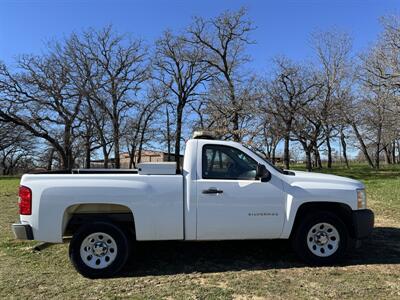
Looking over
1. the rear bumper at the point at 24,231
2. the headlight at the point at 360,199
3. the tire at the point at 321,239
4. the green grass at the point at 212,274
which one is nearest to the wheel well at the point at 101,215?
the rear bumper at the point at 24,231

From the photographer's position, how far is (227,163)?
19.7 ft

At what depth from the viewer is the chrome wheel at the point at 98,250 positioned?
5.53m

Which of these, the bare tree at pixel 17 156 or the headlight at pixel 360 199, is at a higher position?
the bare tree at pixel 17 156

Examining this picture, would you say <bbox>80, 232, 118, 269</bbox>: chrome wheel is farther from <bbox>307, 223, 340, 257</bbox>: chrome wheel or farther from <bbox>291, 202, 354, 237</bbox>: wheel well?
<bbox>307, 223, 340, 257</bbox>: chrome wheel

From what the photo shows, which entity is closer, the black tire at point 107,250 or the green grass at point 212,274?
the green grass at point 212,274

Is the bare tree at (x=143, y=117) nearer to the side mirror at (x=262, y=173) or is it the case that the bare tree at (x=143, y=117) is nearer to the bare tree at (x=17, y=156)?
the bare tree at (x=17, y=156)

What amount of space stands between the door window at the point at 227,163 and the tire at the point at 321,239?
3.62 feet

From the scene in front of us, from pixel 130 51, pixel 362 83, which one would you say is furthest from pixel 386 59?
pixel 130 51

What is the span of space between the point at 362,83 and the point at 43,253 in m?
28.3

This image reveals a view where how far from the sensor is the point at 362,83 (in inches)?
1181

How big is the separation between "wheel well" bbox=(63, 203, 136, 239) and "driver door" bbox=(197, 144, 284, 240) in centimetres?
102

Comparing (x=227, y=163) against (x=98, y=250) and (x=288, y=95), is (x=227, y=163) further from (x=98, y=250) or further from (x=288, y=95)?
(x=288, y=95)

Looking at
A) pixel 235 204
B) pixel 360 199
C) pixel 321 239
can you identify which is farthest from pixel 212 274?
pixel 360 199

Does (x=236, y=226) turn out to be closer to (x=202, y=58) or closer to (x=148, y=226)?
(x=148, y=226)
